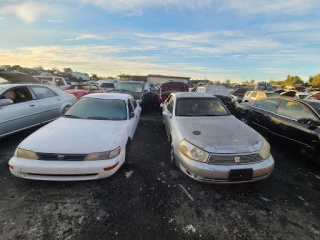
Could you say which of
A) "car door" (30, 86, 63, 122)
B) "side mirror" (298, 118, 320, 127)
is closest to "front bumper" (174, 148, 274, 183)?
"side mirror" (298, 118, 320, 127)

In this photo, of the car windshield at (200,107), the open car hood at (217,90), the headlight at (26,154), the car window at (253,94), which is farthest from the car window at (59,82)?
the car window at (253,94)

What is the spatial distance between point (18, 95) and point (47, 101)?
780 mm

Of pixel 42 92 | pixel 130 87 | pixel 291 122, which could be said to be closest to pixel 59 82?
pixel 130 87

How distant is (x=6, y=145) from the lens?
474cm

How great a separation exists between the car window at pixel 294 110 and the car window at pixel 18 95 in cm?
681

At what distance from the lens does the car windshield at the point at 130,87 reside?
10195mm

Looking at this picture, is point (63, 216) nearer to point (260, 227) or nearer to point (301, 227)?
point (260, 227)

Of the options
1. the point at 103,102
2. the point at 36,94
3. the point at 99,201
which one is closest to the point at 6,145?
the point at 36,94

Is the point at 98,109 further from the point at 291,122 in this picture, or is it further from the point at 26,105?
the point at 291,122

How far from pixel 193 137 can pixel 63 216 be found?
7.40 ft

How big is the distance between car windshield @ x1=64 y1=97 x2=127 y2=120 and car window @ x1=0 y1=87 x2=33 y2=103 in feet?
5.42

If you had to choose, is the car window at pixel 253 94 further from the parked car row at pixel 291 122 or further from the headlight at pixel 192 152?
the headlight at pixel 192 152

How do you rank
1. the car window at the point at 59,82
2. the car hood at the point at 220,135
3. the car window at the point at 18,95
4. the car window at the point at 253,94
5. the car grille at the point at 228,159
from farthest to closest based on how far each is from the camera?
the car window at the point at 59,82 < the car window at the point at 253,94 < the car window at the point at 18,95 < the car hood at the point at 220,135 < the car grille at the point at 228,159

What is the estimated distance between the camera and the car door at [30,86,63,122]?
5.49m
